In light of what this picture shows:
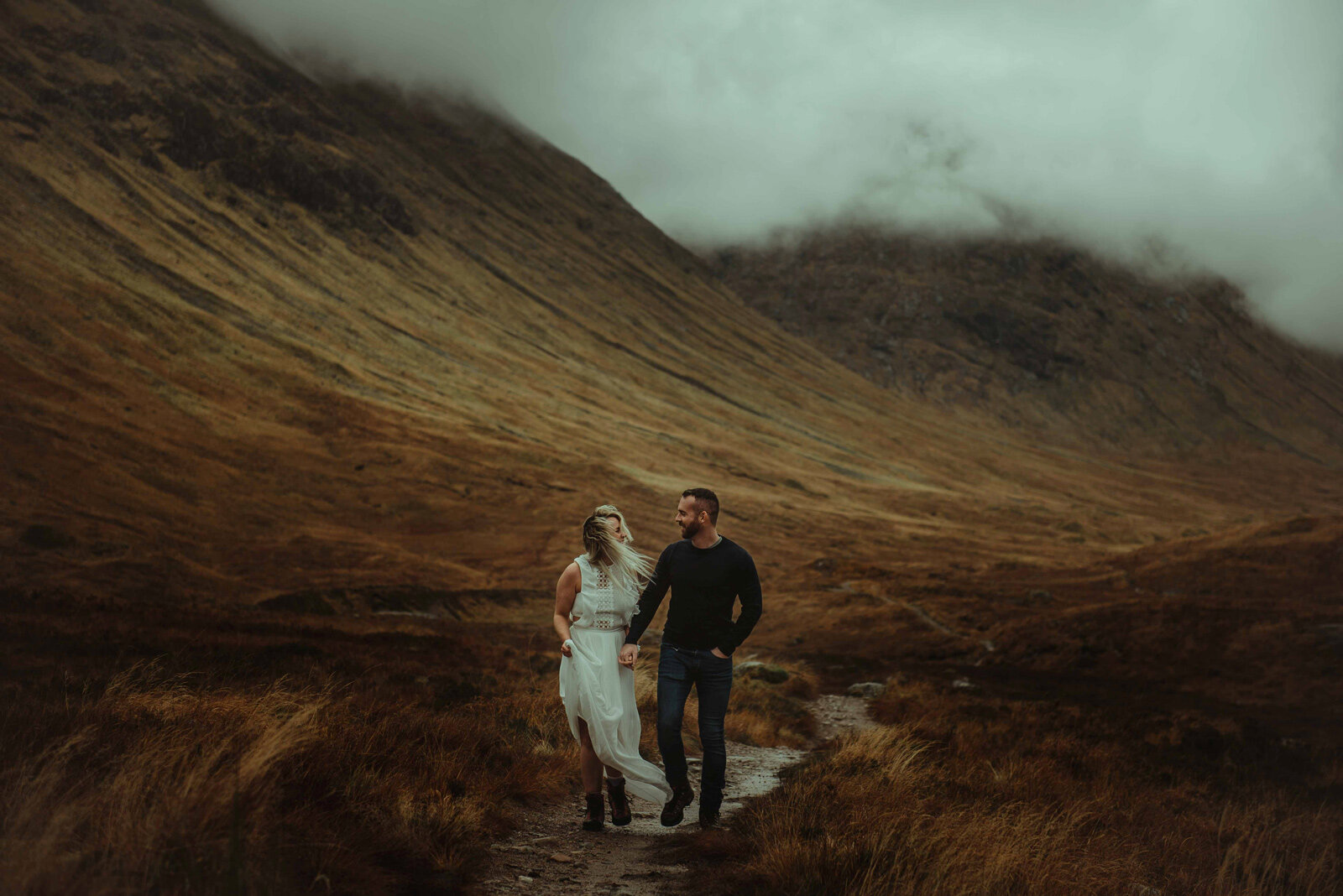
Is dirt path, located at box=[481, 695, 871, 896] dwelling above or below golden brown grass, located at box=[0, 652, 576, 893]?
below

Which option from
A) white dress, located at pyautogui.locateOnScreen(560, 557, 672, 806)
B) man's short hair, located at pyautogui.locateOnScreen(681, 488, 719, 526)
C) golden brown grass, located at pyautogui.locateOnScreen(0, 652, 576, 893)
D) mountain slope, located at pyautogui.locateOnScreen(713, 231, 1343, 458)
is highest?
mountain slope, located at pyautogui.locateOnScreen(713, 231, 1343, 458)

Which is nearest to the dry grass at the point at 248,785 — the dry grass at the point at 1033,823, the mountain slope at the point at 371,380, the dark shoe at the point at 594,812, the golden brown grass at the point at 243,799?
the golden brown grass at the point at 243,799

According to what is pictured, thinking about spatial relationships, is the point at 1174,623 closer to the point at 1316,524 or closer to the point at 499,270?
the point at 1316,524

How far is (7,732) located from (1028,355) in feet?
563

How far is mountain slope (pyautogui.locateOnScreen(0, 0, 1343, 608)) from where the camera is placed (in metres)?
33.4

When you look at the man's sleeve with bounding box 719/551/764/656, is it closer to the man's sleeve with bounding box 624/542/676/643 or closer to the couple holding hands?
the couple holding hands

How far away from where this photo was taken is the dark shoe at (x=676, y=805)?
20.0ft

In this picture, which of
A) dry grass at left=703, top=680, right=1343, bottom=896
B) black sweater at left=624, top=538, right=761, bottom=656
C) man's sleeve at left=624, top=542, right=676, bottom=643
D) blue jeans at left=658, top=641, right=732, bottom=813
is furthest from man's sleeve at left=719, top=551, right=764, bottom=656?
dry grass at left=703, top=680, right=1343, bottom=896

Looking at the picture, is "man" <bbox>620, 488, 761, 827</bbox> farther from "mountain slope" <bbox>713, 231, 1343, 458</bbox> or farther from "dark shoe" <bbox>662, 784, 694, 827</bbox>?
"mountain slope" <bbox>713, 231, 1343, 458</bbox>

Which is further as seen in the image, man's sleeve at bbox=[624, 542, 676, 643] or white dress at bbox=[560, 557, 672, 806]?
man's sleeve at bbox=[624, 542, 676, 643]

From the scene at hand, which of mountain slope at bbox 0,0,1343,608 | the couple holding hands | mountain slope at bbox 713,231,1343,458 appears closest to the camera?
the couple holding hands

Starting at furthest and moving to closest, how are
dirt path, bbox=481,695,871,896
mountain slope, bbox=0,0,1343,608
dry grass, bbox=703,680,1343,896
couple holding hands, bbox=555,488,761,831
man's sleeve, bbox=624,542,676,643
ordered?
mountain slope, bbox=0,0,1343,608 < man's sleeve, bbox=624,542,676,643 < couple holding hands, bbox=555,488,761,831 < dirt path, bbox=481,695,871,896 < dry grass, bbox=703,680,1343,896

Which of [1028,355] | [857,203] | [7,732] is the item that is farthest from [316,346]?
[857,203]

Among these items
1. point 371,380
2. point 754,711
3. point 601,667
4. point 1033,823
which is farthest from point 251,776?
point 371,380
